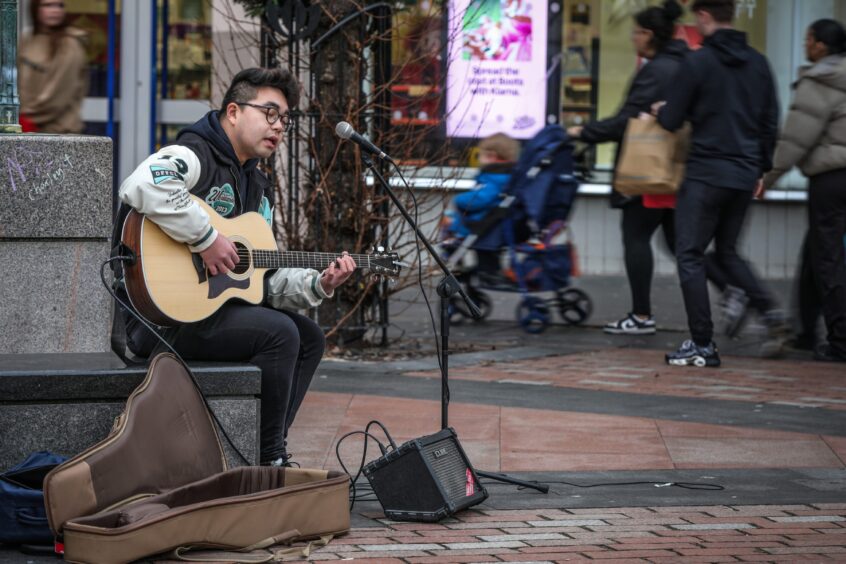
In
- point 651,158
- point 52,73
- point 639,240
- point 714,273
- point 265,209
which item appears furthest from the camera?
point 639,240

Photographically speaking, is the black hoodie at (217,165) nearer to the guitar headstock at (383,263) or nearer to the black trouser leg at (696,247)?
the guitar headstock at (383,263)

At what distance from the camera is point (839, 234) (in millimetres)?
9000

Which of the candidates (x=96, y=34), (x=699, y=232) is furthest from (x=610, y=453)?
(x=96, y=34)

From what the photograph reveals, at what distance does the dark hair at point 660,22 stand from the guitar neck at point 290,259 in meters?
4.85

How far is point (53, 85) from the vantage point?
9.36 meters

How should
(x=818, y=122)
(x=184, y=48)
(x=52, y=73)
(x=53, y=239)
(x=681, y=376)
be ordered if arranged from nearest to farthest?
(x=53, y=239) → (x=681, y=376) → (x=818, y=122) → (x=52, y=73) → (x=184, y=48)

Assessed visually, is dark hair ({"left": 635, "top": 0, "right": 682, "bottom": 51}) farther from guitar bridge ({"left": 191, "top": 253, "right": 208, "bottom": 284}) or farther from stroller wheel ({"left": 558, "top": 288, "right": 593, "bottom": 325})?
guitar bridge ({"left": 191, "top": 253, "right": 208, "bottom": 284})

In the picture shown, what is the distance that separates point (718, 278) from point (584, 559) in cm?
520

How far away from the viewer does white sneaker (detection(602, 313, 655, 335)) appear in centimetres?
1023

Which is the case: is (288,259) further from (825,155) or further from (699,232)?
(825,155)

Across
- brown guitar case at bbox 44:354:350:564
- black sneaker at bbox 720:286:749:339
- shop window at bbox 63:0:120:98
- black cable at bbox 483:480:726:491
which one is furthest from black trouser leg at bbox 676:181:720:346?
shop window at bbox 63:0:120:98

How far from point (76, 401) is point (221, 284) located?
68 cm

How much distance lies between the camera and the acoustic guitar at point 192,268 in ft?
17.1

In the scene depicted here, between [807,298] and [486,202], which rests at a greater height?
[486,202]
